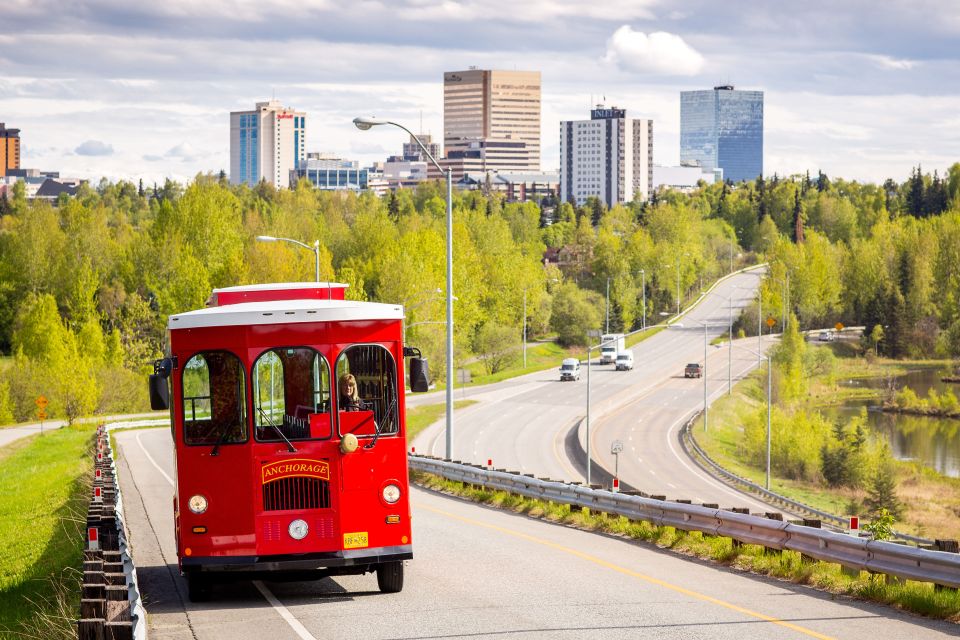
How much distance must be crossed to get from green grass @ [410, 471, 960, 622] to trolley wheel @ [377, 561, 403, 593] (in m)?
4.37

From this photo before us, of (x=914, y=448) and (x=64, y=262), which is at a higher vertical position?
(x=64, y=262)

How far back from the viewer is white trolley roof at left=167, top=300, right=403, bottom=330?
13.1m

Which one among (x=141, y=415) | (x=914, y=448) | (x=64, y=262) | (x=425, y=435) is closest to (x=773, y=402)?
(x=914, y=448)

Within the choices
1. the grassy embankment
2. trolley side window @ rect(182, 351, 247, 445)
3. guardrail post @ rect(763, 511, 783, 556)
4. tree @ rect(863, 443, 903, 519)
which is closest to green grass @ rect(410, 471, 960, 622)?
guardrail post @ rect(763, 511, 783, 556)

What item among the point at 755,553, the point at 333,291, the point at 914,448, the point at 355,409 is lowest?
the point at 914,448

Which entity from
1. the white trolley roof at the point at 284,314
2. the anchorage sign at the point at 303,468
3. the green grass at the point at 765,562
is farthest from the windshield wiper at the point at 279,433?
the green grass at the point at 765,562

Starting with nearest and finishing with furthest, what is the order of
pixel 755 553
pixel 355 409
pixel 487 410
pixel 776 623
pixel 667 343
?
1. pixel 776 623
2. pixel 355 409
3. pixel 755 553
4. pixel 487 410
5. pixel 667 343

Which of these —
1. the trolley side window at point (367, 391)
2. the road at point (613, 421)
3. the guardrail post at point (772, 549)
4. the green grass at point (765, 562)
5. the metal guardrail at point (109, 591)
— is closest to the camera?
the metal guardrail at point (109, 591)

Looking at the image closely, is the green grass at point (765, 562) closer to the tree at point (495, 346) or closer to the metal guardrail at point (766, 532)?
the metal guardrail at point (766, 532)

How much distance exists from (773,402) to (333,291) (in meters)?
89.3

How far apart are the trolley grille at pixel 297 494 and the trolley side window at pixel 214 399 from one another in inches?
24.2

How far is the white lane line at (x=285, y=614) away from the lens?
11.6 metres

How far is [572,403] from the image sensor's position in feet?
287

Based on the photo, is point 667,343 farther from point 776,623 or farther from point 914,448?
point 776,623
